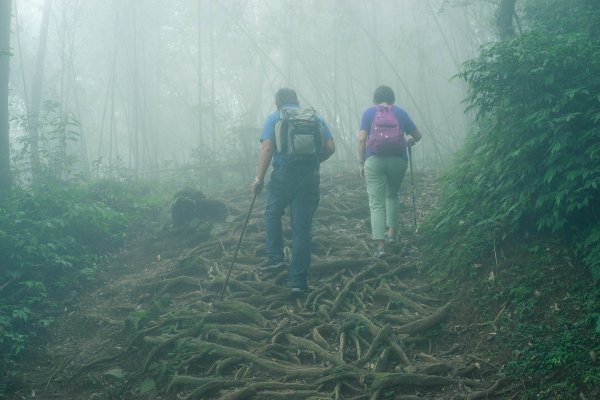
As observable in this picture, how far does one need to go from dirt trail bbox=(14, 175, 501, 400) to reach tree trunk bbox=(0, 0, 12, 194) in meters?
2.49

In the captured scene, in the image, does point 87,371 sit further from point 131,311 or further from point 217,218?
point 217,218

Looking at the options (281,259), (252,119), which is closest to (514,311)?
(281,259)

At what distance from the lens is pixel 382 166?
636 cm

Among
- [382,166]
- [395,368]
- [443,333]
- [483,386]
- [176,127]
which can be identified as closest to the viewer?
[483,386]

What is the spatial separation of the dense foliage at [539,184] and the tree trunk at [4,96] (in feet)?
19.7

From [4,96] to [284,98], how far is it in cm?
539

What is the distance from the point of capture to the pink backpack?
247 inches

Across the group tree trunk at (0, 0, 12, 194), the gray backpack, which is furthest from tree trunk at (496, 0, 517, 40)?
tree trunk at (0, 0, 12, 194)

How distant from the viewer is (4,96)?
875cm

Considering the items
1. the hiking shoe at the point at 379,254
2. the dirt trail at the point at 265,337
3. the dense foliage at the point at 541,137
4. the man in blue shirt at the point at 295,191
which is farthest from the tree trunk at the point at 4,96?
the dense foliage at the point at 541,137

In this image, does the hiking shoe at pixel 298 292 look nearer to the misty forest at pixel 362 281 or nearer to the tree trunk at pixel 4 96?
the misty forest at pixel 362 281

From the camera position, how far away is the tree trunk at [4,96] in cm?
806

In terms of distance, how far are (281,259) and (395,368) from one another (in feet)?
6.95

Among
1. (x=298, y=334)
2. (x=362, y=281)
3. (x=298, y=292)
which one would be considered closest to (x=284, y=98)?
(x=298, y=292)
